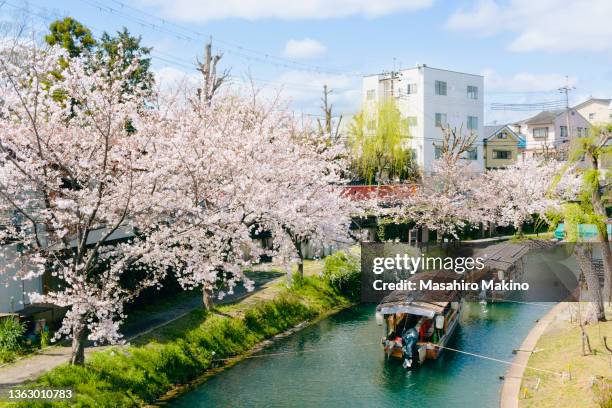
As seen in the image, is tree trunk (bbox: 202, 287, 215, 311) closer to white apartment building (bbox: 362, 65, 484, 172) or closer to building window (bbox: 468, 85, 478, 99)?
white apartment building (bbox: 362, 65, 484, 172)

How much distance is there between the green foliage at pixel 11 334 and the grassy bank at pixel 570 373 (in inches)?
516

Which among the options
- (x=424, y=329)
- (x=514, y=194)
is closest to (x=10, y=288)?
(x=424, y=329)

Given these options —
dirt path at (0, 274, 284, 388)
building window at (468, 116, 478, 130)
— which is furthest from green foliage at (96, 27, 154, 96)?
building window at (468, 116, 478, 130)

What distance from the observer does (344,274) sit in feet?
90.6

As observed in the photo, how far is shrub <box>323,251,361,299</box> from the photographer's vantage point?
27.4m

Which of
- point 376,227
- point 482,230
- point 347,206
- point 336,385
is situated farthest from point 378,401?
point 482,230

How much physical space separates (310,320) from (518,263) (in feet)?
44.4

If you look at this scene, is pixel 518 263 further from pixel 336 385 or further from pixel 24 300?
pixel 24 300

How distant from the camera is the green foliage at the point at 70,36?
26.7 metres

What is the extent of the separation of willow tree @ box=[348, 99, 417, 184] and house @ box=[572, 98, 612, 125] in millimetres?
39841

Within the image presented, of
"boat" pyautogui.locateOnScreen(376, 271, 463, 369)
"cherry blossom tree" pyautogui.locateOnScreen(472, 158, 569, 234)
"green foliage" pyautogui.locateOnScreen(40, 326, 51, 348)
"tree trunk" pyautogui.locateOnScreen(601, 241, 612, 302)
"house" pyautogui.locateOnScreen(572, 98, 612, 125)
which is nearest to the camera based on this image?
"green foliage" pyautogui.locateOnScreen(40, 326, 51, 348)

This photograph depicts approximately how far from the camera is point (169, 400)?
15.4 m

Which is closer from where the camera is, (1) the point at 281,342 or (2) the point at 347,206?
(1) the point at 281,342

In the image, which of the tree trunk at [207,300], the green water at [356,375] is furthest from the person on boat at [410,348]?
the tree trunk at [207,300]
